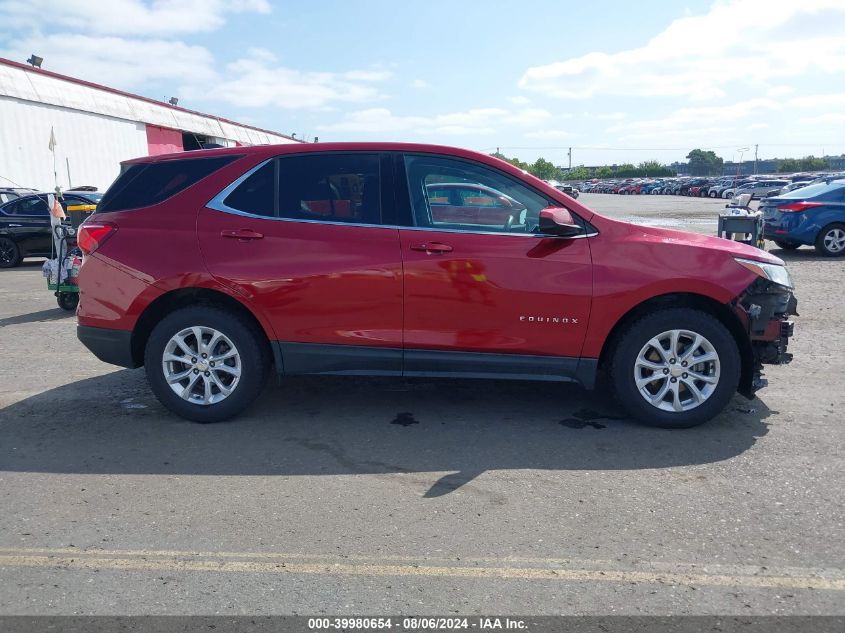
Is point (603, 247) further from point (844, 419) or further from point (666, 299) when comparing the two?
point (844, 419)

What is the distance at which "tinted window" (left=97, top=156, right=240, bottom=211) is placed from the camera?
5.29 metres

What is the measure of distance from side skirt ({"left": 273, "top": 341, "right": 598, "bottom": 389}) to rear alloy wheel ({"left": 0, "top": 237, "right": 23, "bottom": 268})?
12940 mm

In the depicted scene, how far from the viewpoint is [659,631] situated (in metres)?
2.83

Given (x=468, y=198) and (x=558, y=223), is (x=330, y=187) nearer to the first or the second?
(x=468, y=198)

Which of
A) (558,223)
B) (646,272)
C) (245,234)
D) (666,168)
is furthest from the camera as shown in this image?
(666,168)

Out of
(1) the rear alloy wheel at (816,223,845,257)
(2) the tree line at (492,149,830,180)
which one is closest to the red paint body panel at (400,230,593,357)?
(1) the rear alloy wheel at (816,223,845,257)

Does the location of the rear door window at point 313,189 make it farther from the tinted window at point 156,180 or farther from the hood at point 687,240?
the hood at point 687,240

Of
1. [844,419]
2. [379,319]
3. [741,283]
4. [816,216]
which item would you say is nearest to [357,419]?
[379,319]

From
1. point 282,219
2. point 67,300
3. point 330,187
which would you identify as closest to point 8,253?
point 67,300

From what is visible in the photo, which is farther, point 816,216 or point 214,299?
point 816,216

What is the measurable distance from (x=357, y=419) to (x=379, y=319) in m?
0.80

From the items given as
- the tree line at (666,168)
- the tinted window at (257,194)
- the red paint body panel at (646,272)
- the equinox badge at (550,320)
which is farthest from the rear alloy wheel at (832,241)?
the tree line at (666,168)

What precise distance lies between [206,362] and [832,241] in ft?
45.1

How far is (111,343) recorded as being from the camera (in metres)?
5.27
